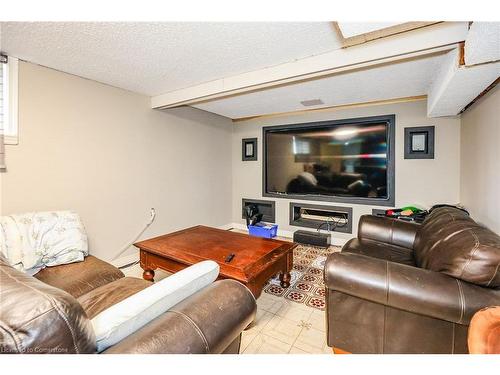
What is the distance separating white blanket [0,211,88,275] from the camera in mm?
1595

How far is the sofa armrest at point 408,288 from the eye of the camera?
1.05m

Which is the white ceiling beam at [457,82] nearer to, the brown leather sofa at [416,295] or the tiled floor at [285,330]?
the brown leather sofa at [416,295]

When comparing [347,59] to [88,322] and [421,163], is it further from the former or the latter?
[88,322]

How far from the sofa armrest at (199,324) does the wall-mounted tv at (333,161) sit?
2890 mm

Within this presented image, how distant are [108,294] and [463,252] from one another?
187 centimetres

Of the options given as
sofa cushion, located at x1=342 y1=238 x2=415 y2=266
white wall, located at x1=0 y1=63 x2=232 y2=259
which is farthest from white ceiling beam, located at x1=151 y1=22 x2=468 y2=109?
sofa cushion, located at x1=342 y1=238 x2=415 y2=266

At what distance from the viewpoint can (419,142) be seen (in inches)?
120

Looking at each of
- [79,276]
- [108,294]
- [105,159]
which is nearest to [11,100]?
[105,159]

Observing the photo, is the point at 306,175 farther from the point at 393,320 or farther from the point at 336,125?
the point at 393,320

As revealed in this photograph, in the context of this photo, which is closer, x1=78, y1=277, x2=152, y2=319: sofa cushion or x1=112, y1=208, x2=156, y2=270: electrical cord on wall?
x1=78, y1=277, x2=152, y2=319: sofa cushion

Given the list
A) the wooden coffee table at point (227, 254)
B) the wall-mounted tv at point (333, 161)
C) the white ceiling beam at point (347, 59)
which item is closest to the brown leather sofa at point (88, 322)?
the wooden coffee table at point (227, 254)

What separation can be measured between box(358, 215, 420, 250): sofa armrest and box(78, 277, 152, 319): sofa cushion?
191 centimetres

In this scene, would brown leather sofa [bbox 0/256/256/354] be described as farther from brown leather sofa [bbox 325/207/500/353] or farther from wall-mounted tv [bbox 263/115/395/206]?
wall-mounted tv [bbox 263/115/395/206]
